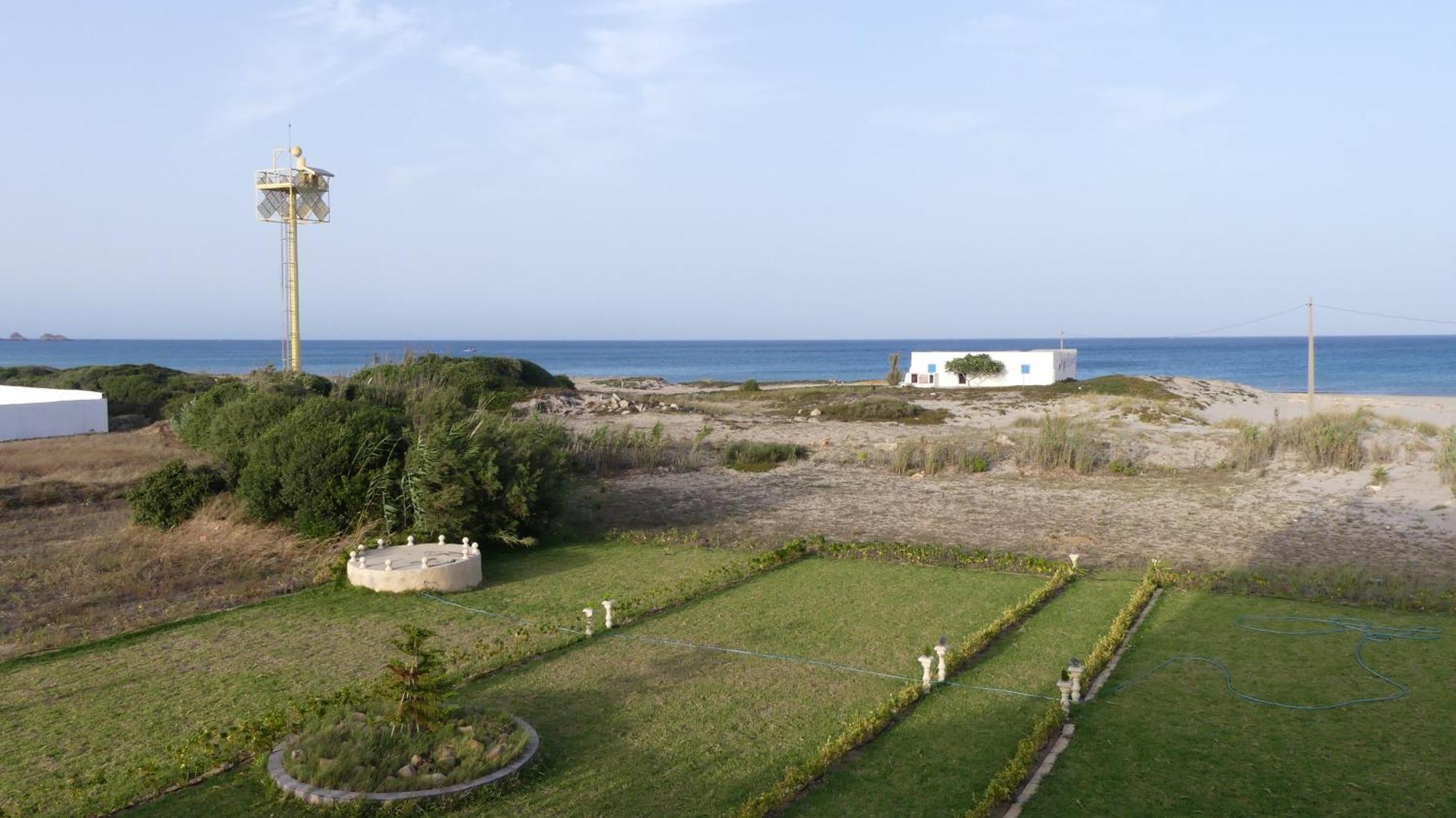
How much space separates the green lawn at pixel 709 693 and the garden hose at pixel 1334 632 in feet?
Answer: 5.92

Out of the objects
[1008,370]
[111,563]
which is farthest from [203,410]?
[1008,370]

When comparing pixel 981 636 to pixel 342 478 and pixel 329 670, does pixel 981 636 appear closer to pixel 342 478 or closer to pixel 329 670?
pixel 329 670

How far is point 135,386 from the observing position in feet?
102

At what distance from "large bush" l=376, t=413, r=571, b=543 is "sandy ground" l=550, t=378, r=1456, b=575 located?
1.87 metres

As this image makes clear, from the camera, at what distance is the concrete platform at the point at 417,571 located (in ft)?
33.4

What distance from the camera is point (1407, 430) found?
22.9 meters

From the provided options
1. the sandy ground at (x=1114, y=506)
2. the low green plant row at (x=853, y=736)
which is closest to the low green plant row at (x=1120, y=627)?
the low green plant row at (x=853, y=736)

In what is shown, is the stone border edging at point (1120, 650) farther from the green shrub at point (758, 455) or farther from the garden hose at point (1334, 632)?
the green shrub at point (758, 455)

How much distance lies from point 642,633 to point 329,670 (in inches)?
97.7

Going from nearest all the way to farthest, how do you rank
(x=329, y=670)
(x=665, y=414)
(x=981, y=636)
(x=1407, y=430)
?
1. (x=329, y=670)
2. (x=981, y=636)
3. (x=1407, y=430)
4. (x=665, y=414)

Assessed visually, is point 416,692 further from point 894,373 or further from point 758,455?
point 894,373

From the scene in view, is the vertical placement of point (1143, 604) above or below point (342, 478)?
below

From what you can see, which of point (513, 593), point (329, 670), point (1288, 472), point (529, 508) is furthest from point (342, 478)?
point (1288, 472)

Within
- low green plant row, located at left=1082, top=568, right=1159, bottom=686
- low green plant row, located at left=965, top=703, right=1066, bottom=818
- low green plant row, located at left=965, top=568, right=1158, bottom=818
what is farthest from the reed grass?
low green plant row, located at left=965, top=703, right=1066, bottom=818
